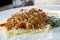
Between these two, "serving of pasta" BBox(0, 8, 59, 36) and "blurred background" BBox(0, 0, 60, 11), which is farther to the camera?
"blurred background" BBox(0, 0, 60, 11)

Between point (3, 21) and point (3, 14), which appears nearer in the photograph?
point (3, 21)

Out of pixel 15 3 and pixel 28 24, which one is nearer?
pixel 28 24

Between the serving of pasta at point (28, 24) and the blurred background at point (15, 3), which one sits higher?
the serving of pasta at point (28, 24)

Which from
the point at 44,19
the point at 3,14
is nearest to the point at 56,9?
the point at 44,19

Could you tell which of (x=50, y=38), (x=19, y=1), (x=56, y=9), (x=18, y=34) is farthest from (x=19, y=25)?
(x=19, y=1)

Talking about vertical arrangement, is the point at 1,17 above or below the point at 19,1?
above

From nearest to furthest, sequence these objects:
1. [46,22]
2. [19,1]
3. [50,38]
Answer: [50,38] < [46,22] < [19,1]

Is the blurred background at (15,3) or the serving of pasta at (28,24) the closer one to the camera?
the serving of pasta at (28,24)

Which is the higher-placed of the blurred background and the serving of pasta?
the serving of pasta

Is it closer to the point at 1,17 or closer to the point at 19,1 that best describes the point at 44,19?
the point at 1,17

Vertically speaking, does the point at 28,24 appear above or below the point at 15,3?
above

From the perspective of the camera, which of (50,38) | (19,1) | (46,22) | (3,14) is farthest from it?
(19,1)
